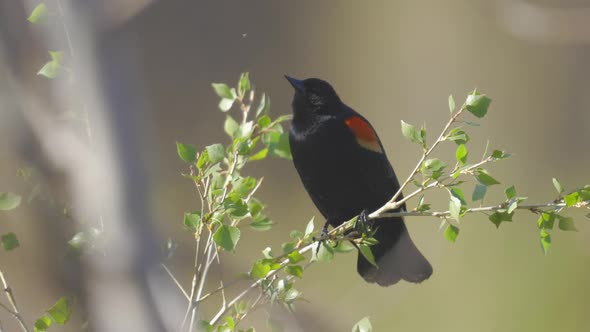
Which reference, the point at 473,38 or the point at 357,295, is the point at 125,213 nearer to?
the point at 357,295

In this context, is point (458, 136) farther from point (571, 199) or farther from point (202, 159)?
point (202, 159)

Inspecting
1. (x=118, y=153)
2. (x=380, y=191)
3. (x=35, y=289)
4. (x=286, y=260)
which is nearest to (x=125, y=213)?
(x=118, y=153)

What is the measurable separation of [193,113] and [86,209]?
279 centimetres

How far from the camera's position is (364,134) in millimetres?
1871

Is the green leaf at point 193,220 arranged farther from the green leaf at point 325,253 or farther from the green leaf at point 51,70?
the green leaf at point 51,70

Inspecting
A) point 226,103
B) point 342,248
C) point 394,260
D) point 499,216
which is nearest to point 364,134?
point 394,260

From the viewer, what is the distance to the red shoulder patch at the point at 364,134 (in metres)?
1.86

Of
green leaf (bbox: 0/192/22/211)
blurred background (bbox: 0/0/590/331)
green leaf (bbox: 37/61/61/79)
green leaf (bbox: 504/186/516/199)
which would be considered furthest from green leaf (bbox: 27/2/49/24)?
blurred background (bbox: 0/0/590/331)

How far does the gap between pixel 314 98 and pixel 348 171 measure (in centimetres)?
21

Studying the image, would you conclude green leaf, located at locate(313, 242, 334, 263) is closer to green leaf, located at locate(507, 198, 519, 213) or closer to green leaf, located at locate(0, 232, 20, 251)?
green leaf, located at locate(507, 198, 519, 213)

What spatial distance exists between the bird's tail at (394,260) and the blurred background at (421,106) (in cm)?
134

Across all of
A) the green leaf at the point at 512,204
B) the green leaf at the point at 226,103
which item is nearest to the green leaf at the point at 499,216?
the green leaf at the point at 512,204

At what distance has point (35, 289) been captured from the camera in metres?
2.03

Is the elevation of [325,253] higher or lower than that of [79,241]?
lower
